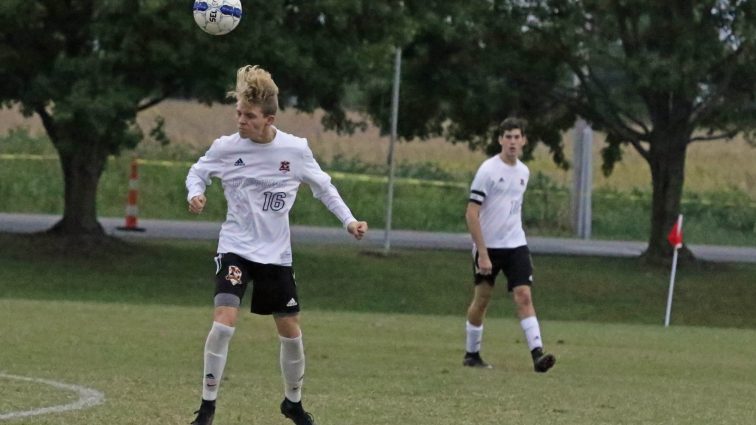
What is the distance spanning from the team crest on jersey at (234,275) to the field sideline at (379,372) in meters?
0.89

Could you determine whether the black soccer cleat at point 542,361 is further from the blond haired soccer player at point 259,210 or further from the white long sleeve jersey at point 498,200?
the blond haired soccer player at point 259,210

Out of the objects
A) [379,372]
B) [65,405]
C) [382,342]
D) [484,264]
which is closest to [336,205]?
[65,405]

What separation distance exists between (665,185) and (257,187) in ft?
71.1

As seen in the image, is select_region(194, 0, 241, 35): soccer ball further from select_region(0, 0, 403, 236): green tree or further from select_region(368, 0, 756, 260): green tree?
select_region(368, 0, 756, 260): green tree

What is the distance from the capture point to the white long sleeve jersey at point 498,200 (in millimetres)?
13219

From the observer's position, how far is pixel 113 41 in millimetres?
23656

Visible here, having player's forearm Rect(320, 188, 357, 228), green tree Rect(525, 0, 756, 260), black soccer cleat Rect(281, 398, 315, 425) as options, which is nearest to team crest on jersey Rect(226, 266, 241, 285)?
player's forearm Rect(320, 188, 357, 228)

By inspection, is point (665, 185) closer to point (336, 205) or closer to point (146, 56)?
point (146, 56)

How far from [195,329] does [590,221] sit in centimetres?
2374

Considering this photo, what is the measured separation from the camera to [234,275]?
29.1 ft

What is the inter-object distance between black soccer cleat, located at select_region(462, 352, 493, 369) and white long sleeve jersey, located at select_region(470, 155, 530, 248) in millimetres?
1007

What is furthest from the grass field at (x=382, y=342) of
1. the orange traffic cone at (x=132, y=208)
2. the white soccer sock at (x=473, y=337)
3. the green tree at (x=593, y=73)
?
the orange traffic cone at (x=132, y=208)

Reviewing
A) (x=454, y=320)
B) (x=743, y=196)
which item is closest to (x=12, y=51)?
(x=454, y=320)

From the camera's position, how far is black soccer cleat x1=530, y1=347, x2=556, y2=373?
41.9 ft
